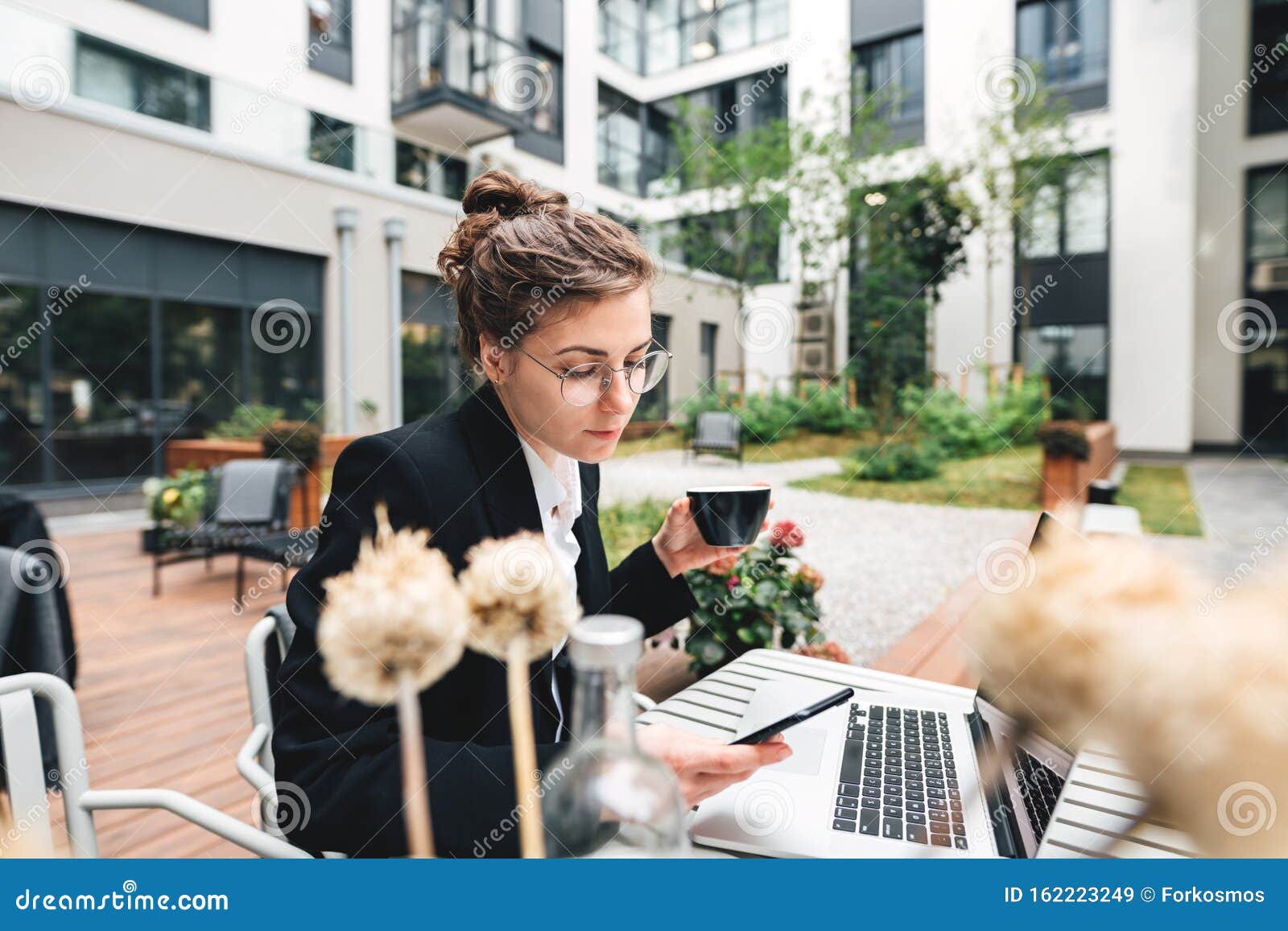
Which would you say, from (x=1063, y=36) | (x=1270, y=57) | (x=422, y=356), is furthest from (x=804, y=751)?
(x=422, y=356)

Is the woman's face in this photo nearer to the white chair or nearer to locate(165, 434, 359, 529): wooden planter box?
the white chair

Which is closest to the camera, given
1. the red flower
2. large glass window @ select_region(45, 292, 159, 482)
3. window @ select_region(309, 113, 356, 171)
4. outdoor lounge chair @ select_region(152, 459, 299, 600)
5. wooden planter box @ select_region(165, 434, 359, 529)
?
the red flower

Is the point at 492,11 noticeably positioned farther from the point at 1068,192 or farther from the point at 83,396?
the point at 83,396

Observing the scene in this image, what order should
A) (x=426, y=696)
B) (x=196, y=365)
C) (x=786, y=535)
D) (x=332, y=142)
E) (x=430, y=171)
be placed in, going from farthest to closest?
(x=430, y=171), (x=196, y=365), (x=332, y=142), (x=786, y=535), (x=426, y=696)

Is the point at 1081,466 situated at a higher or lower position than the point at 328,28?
lower

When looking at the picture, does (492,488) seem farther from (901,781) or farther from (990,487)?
(990,487)

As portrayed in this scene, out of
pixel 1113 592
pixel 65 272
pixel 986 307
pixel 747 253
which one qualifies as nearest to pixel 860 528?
pixel 986 307

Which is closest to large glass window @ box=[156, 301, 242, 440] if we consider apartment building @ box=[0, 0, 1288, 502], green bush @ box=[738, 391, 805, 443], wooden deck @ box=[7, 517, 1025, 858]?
apartment building @ box=[0, 0, 1288, 502]
